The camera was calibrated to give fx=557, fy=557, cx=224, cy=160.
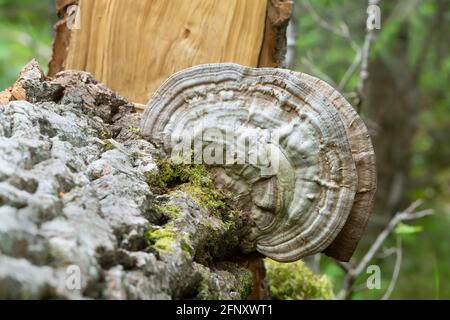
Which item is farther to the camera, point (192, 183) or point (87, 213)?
point (192, 183)

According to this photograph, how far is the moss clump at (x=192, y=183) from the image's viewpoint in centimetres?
214

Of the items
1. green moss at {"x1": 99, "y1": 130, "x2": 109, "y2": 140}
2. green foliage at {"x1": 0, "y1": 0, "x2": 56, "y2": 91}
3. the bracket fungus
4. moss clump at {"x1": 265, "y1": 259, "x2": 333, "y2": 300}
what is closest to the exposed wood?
the bracket fungus

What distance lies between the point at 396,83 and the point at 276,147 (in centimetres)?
602

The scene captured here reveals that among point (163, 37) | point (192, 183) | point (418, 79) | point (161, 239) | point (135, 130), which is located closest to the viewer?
point (161, 239)

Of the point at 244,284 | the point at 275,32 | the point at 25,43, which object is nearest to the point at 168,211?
the point at 244,284

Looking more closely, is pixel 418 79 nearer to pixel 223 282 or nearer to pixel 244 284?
pixel 244 284

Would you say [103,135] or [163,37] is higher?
[163,37]

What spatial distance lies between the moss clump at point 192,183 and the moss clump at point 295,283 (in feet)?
4.12

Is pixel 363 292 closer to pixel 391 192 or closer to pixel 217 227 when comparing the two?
pixel 217 227

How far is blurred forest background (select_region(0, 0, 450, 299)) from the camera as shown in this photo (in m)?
5.84

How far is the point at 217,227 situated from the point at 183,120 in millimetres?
459

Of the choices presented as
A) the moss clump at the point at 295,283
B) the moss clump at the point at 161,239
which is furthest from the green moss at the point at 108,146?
the moss clump at the point at 295,283

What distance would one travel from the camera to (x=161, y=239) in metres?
1.75

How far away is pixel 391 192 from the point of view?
7973mm
